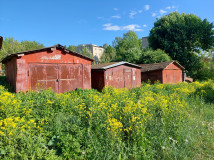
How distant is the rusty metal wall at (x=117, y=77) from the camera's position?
14164 mm

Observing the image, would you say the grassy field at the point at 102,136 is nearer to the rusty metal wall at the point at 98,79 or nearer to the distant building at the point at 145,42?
the rusty metal wall at the point at 98,79

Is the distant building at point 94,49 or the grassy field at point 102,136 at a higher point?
the distant building at point 94,49

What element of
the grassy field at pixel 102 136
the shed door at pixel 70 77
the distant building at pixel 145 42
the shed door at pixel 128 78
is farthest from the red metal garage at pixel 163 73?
the distant building at pixel 145 42

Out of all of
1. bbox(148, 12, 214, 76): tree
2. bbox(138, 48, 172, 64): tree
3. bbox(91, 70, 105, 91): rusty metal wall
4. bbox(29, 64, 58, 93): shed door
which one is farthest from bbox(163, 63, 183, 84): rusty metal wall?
bbox(29, 64, 58, 93): shed door

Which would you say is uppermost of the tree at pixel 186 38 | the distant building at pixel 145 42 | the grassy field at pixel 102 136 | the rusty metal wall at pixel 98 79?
the distant building at pixel 145 42

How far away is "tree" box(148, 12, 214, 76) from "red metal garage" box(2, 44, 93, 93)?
789 inches

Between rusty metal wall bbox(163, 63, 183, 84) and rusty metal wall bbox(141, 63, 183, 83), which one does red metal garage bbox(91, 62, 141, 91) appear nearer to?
rusty metal wall bbox(141, 63, 183, 83)

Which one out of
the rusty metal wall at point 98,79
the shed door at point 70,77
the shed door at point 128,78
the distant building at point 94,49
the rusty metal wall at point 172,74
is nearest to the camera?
the shed door at point 70,77

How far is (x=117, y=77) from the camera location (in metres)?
14.9

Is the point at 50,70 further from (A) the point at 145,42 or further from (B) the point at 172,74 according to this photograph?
(A) the point at 145,42

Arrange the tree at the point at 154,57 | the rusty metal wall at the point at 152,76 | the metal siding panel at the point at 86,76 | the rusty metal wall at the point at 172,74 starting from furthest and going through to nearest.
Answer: the tree at the point at 154,57 → the rusty metal wall at the point at 172,74 → the rusty metal wall at the point at 152,76 → the metal siding panel at the point at 86,76

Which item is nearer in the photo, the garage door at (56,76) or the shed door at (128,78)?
the garage door at (56,76)

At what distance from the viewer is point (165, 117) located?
513cm

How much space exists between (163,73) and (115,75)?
7.37m
